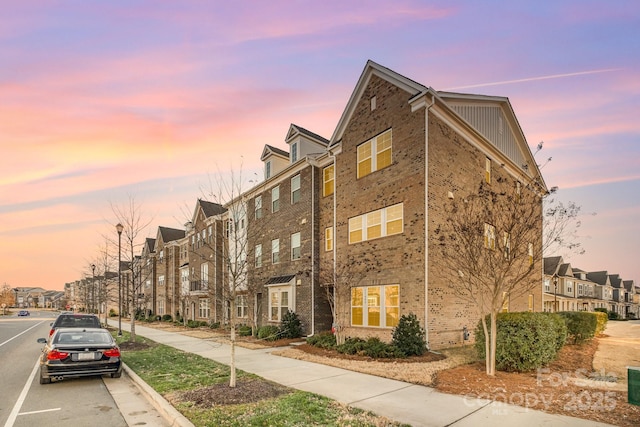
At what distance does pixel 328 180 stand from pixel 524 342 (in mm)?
12616

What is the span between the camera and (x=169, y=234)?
50531 millimetres

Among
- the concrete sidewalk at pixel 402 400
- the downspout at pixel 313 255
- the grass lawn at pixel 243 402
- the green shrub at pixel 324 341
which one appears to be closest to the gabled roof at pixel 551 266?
the downspout at pixel 313 255

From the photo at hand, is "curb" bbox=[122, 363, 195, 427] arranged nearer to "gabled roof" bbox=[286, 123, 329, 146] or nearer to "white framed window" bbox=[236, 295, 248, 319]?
"gabled roof" bbox=[286, 123, 329, 146]

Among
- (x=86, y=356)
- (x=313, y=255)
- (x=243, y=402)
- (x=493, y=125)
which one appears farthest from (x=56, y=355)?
(x=493, y=125)

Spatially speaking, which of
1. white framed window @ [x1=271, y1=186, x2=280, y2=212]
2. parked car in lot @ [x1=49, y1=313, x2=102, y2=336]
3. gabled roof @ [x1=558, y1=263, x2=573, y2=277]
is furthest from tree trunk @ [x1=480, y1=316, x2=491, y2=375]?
gabled roof @ [x1=558, y1=263, x2=573, y2=277]

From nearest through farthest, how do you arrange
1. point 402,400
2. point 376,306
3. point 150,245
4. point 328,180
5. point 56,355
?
point 402,400 → point 56,355 → point 376,306 → point 328,180 → point 150,245

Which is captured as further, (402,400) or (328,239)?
(328,239)

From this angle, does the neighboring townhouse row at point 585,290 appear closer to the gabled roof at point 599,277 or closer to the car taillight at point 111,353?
the gabled roof at point 599,277

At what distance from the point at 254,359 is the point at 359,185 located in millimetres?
8634

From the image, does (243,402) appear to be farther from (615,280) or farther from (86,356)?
(615,280)

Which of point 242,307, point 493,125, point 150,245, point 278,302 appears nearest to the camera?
point 493,125

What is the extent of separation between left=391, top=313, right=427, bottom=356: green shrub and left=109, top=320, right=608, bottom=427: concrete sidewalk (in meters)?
2.77

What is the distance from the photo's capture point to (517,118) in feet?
68.9

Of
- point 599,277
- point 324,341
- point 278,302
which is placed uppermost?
point 278,302
